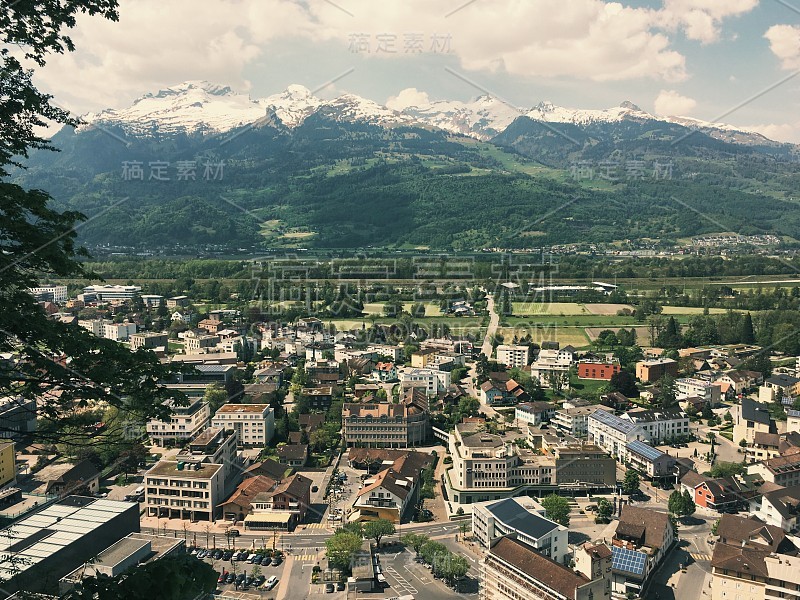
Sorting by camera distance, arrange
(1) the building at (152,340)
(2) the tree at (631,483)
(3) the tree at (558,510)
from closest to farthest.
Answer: (3) the tree at (558,510), (2) the tree at (631,483), (1) the building at (152,340)

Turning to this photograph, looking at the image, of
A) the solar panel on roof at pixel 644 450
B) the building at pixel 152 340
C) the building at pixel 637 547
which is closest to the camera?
the building at pixel 637 547

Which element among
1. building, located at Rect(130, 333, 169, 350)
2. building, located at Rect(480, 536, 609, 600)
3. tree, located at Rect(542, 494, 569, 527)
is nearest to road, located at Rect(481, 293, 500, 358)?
building, located at Rect(130, 333, 169, 350)

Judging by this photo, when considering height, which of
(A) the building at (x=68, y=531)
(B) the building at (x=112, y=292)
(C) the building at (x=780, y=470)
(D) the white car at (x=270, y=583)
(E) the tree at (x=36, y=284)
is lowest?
(D) the white car at (x=270, y=583)

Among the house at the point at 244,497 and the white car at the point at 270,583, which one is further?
the house at the point at 244,497

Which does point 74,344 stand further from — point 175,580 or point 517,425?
point 517,425

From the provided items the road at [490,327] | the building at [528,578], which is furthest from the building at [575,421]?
the building at [528,578]

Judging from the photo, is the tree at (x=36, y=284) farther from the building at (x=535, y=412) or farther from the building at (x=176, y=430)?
the building at (x=535, y=412)
